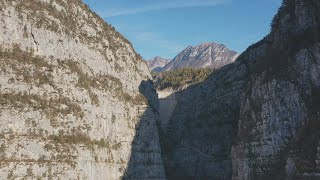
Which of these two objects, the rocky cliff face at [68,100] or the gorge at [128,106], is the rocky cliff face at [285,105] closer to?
the gorge at [128,106]

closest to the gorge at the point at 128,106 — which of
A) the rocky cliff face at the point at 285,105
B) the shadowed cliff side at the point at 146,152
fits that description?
the rocky cliff face at the point at 285,105

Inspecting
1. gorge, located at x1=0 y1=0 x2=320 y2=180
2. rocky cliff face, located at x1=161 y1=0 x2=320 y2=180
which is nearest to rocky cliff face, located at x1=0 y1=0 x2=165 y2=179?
gorge, located at x1=0 y1=0 x2=320 y2=180

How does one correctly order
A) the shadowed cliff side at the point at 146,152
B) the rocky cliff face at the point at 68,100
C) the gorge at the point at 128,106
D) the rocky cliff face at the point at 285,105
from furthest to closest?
the shadowed cliff side at the point at 146,152
the rocky cliff face at the point at 68,100
the gorge at the point at 128,106
the rocky cliff face at the point at 285,105

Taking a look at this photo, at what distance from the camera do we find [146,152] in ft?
468

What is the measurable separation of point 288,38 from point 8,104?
49196 mm

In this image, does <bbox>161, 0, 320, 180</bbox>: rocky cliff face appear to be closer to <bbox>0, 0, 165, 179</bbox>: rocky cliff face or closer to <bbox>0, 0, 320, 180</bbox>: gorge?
<bbox>0, 0, 320, 180</bbox>: gorge

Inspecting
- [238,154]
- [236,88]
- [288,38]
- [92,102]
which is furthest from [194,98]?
[288,38]

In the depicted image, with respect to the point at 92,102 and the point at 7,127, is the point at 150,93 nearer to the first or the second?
the point at 92,102

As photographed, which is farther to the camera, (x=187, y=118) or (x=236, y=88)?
(x=187, y=118)

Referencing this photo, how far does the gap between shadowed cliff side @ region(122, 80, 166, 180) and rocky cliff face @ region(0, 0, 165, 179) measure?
0.25 metres

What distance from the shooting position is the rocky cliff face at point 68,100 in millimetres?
102625

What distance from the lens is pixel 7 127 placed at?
9975 centimetres

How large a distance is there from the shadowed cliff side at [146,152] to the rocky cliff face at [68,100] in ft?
0.83

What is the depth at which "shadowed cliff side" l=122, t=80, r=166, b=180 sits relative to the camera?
137 m
